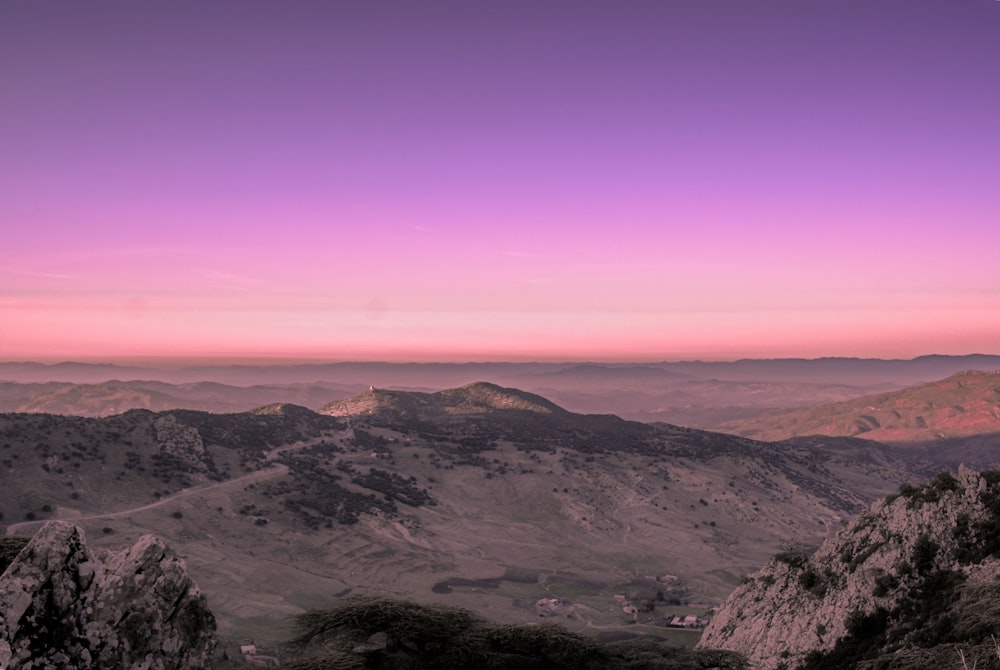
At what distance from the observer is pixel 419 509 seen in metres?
124

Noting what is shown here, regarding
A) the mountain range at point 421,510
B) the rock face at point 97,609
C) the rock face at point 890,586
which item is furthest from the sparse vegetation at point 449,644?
the mountain range at point 421,510

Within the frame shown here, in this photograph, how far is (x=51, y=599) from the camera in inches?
481

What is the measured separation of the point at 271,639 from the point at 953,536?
55.9 metres

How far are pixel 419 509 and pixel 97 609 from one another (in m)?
115

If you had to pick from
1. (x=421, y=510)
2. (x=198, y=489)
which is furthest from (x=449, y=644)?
(x=421, y=510)

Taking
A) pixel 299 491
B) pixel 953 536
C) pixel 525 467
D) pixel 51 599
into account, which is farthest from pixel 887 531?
pixel 525 467

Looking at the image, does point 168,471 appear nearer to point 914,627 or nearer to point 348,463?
point 348,463

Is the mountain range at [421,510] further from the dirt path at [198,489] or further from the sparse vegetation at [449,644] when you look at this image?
the sparse vegetation at [449,644]

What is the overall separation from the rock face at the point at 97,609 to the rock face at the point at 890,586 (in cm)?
2090

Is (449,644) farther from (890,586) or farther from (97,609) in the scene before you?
(890,586)

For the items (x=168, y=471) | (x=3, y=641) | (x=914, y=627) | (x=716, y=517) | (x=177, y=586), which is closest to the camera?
(x=3, y=641)

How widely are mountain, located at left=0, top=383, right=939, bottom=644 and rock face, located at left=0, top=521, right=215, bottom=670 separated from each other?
5187cm

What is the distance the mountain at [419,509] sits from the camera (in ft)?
274

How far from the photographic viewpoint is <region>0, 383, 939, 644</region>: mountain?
3290 inches
